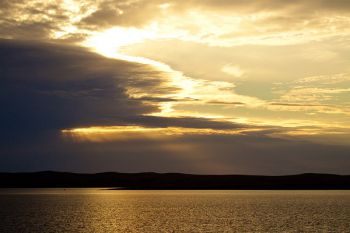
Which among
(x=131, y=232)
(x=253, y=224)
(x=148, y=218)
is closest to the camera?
(x=131, y=232)

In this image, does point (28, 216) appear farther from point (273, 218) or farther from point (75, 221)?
point (273, 218)

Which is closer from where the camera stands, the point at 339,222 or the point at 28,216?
the point at 339,222

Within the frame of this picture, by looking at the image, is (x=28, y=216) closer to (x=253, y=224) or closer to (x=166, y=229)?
(x=166, y=229)

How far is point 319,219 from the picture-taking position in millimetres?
85750

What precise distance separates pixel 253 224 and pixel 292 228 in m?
7.35

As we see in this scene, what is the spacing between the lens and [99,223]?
8031 cm

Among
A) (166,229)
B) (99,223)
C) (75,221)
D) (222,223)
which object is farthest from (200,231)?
(75,221)

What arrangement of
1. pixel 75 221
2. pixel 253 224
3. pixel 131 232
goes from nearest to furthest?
pixel 131 232
pixel 253 224
pixel 75 221

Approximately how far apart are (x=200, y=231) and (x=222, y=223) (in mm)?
10519

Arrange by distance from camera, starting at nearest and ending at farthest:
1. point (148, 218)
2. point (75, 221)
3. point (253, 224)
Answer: point (253, 224) < point (75, 221) < point (148, 218)

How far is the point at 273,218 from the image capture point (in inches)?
3462

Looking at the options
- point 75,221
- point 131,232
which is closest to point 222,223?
point 131,232

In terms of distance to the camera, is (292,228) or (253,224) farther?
(253,224)

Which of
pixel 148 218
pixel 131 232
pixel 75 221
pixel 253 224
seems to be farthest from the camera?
pixel 148 218
